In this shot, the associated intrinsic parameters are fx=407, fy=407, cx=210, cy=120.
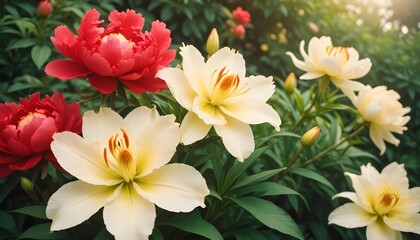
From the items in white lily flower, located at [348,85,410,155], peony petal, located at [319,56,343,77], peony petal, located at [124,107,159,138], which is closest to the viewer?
peony petal, located at [124,107,159,138]

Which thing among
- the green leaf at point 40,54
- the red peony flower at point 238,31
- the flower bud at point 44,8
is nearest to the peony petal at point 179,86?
the green leaf at point 40,54

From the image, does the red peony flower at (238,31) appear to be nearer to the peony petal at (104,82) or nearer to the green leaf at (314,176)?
the green leaf at (314,176)

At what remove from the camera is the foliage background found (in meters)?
1.30

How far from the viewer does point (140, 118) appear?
73 centimetres

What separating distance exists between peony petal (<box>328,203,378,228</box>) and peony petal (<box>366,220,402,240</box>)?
15 millimetres

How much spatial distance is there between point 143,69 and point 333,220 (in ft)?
1.84

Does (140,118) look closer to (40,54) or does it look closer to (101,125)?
(101,125)

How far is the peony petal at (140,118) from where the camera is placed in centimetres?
72

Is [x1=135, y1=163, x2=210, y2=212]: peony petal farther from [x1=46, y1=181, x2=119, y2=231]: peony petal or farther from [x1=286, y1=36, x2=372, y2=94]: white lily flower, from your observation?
[x1=286, y1=36, x2=372, y2=94]: white lily flower

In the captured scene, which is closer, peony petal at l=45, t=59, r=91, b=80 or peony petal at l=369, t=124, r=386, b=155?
peony petal at l=45, t=59, r=91, b=80

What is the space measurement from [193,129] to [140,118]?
97 millimetres

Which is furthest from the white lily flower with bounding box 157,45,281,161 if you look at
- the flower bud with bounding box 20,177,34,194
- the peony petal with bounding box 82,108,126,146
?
the flower bud with bounding box 20,177,34,194

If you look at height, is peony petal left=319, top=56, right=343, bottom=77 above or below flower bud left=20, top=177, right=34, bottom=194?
above

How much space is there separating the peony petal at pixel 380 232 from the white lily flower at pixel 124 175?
18.7 inches
